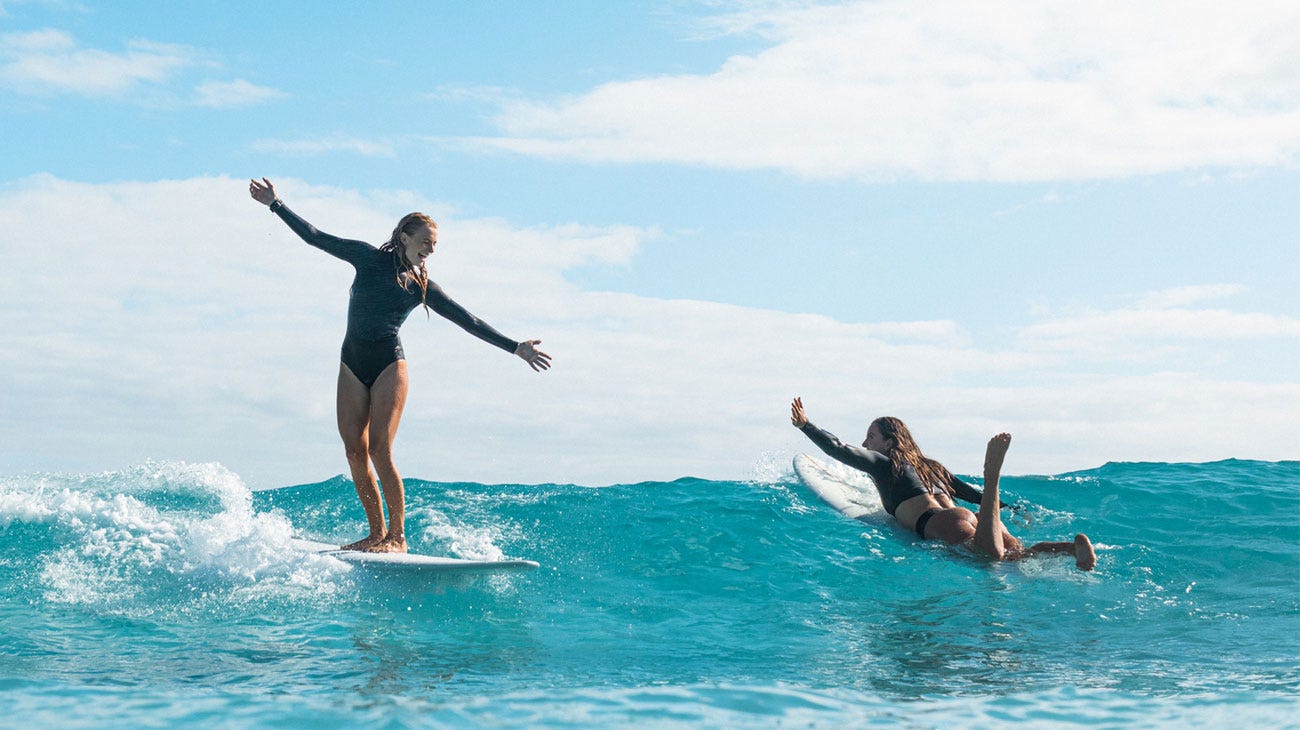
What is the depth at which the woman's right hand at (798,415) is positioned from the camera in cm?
848

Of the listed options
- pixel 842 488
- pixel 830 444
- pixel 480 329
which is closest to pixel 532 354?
pixel 480 329

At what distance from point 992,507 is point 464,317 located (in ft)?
14.0

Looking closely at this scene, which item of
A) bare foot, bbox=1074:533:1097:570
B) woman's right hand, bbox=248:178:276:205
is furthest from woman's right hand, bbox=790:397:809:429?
woman's right hand, bbox=248:178:276:205

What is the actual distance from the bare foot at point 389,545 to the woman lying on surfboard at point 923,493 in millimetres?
3285

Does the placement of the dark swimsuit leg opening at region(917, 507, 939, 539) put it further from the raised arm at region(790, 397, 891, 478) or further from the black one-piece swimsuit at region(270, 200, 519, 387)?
the black one-piece swimsuit at region(270, 200, 519, 387)

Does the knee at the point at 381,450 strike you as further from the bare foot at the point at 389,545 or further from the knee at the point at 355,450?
the bare foot at the point at 389,545

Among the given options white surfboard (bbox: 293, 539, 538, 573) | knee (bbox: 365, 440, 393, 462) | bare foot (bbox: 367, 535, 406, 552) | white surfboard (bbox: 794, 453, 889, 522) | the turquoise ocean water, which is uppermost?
knee (bbox: 365, 440, 393, 462)

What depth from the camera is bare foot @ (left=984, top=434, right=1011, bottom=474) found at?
295 inches

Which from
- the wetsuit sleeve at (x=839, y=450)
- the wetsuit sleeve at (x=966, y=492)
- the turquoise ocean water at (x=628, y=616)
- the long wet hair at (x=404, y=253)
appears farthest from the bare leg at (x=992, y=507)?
the long wet hair at (x=404, y=253)

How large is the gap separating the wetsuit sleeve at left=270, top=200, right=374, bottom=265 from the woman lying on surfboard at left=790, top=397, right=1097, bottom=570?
12.1ft

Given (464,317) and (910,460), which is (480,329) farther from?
(910,460)

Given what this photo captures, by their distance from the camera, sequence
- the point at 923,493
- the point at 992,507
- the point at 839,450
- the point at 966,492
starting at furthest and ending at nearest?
1. the point at 966,492
2. the point at 923,493
3. the point at 839,450
4. the point at 992,507

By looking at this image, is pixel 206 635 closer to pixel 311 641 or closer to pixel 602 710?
pixel 311 641

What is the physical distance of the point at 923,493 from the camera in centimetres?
880
